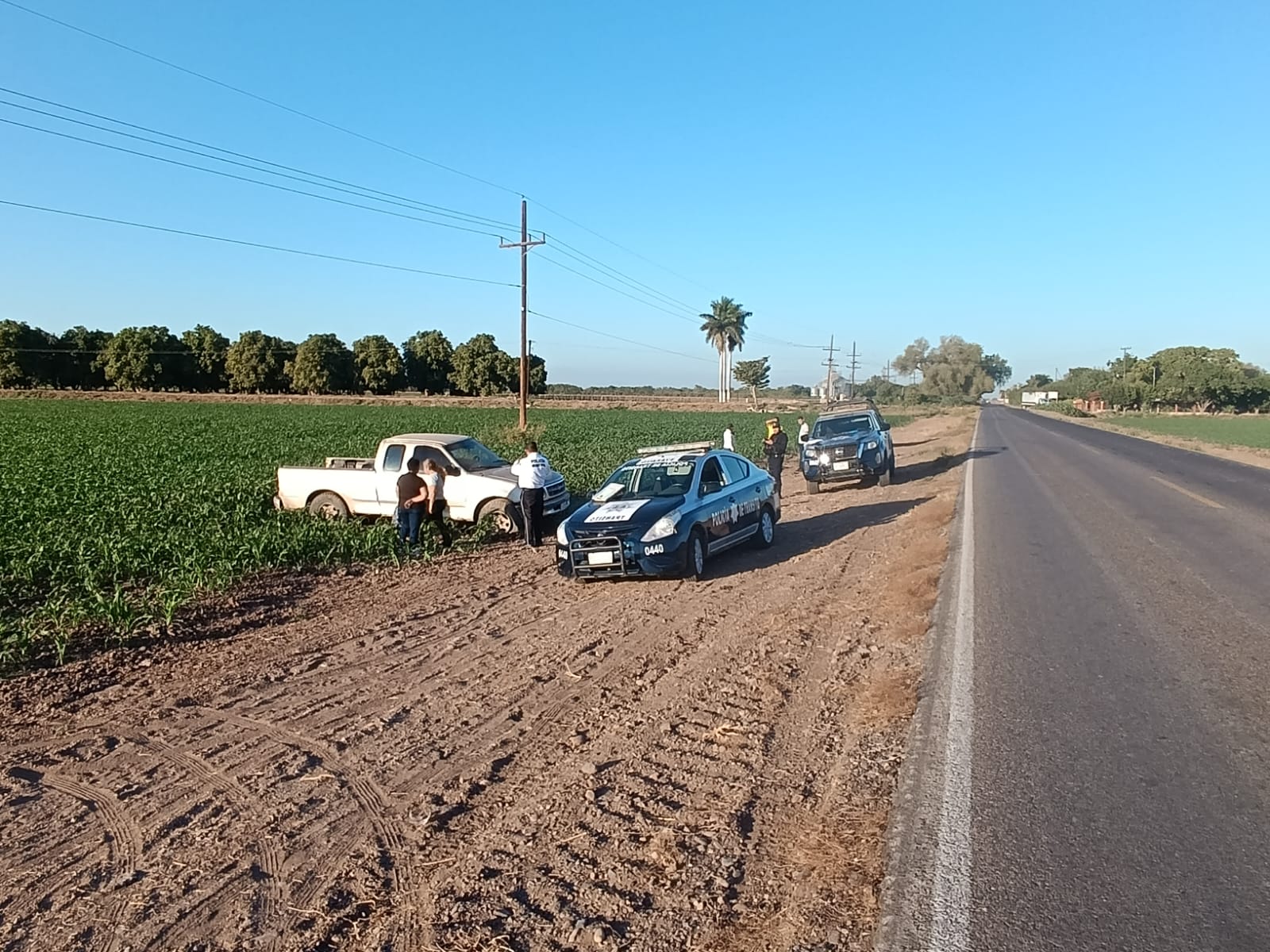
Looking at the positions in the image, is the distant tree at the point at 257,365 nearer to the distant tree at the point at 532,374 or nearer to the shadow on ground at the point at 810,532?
the distant tree at the point at 532,374

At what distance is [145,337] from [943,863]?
11453 centimetres

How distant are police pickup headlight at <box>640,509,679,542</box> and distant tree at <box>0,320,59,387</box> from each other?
109 m

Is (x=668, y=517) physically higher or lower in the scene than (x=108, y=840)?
higher

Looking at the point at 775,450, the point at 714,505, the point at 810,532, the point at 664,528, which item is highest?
the point at 775,450

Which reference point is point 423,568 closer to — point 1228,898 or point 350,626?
point 350,626

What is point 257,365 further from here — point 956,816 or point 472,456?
point 956,816

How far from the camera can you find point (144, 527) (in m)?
Result: 12.6

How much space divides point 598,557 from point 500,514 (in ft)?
14.6

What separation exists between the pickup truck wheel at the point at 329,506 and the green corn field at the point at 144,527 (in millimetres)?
352

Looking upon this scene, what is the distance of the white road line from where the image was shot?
11.1 feet

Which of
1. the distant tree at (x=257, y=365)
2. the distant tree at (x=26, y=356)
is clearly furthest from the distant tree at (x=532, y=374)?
the distant tree at (x=26, y=356)

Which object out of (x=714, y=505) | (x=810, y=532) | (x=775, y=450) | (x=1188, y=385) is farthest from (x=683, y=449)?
(x=1188, y=385)

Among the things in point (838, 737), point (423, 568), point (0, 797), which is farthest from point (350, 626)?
point (838, 737)

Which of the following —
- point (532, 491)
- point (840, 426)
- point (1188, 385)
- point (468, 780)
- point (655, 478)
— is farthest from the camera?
point (1188, 385)
